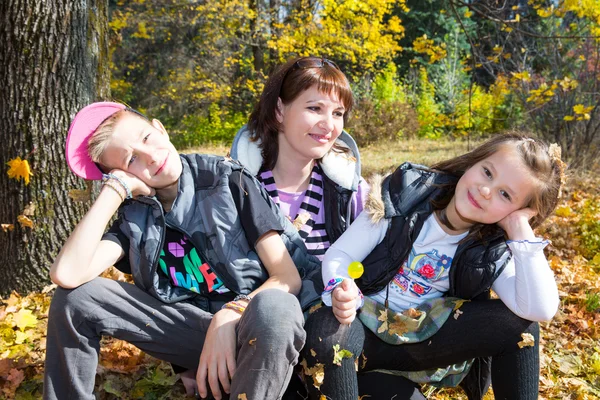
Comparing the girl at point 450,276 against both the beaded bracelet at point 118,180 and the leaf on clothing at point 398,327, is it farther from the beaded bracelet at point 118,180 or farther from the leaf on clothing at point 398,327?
the beaded bracelet at point 118,180

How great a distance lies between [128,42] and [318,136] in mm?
14590

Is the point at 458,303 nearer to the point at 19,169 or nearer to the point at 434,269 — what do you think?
the point at 434,269

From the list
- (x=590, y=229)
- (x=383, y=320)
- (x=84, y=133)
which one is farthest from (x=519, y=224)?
(x=590, y=229)

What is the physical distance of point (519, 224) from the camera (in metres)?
1.94

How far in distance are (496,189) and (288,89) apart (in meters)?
1.02

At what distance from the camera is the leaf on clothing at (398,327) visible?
6.58 feet

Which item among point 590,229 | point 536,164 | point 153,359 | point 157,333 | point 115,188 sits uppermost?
point 536,164

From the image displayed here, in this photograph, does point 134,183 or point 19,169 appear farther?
point 19,169

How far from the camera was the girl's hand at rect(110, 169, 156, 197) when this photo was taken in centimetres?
193

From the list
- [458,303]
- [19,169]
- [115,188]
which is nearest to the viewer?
[115,188]

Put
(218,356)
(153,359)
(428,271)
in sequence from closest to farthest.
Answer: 1. (218,356)
2. (428,271)
3. (153,359)

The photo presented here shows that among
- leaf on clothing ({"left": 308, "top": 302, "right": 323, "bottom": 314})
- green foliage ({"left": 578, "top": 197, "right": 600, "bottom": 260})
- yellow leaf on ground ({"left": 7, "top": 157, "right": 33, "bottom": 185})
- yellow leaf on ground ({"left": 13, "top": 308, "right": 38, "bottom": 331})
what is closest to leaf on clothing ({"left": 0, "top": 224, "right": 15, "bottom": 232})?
yellow leaf on ground ({"left": 7, "top": 157, "right": 33, "bottom": 185})

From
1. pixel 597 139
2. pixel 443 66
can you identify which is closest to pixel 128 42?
pixel 443 66

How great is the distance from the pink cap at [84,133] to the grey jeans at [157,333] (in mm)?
450
